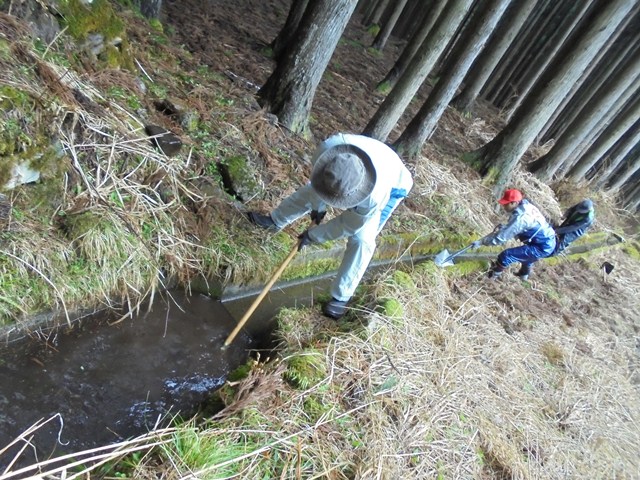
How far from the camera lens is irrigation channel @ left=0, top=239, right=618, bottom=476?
8.08ft

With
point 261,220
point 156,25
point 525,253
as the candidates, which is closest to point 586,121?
point 525,253

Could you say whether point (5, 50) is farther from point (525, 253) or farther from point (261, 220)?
point (525, 253)

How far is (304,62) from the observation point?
495 centimetres

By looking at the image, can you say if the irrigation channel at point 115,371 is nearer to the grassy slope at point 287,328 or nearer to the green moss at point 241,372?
the green moss at point 241,372

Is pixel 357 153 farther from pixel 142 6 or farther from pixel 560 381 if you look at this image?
pixel 142 6

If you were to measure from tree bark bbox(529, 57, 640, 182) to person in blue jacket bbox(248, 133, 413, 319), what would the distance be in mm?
7064

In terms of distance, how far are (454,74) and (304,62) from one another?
2457 mm

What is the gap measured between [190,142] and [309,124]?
2245 millimetres

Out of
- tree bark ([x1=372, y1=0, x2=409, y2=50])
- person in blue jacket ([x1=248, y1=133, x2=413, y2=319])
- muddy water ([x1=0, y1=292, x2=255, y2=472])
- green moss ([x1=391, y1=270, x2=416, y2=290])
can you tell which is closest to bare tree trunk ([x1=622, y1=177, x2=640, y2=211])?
tree bark ([x1=372, y1=0, x2=409, y2=50])

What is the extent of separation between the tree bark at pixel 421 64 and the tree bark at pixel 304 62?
3.60ft

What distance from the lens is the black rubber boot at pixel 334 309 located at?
3.98 m

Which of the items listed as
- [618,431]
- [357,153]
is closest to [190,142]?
[357,153]

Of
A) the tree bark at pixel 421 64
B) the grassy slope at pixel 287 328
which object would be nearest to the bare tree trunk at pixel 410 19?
the tree bark at pixel 421 64

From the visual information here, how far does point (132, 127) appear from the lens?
3.54 metres
